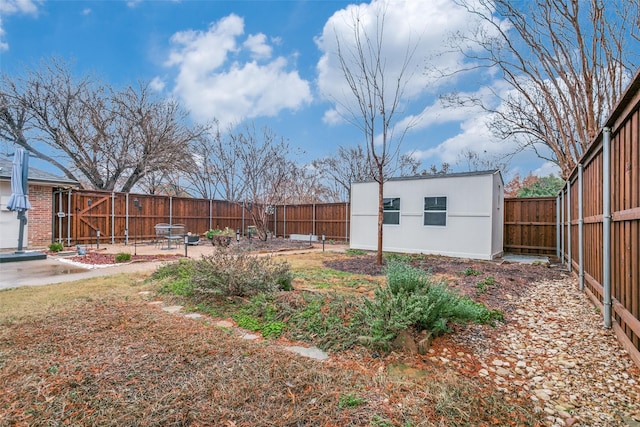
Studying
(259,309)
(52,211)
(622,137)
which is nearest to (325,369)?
(259,309)

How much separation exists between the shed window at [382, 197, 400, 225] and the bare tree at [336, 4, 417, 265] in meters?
3.45

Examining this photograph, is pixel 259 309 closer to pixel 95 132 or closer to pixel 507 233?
pixel 507 233

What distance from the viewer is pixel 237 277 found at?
4059 mm

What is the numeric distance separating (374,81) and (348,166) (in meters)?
13.8

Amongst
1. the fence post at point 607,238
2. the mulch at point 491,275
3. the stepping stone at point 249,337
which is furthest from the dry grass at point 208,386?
the mulch at point 491,275

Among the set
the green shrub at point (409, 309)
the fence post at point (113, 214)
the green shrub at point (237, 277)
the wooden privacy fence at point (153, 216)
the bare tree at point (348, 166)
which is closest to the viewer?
the green shrub at point (409, 309)

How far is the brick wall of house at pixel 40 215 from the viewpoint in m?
10.5

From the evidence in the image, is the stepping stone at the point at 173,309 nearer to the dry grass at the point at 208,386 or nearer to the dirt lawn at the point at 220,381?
the dirt lawn at the point at 220,381

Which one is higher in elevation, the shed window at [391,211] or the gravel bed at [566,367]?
the shed window at [391,211]

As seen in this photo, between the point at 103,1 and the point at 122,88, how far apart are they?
8.52m

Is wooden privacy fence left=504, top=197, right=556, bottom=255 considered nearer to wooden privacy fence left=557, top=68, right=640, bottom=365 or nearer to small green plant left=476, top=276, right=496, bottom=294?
small green plant left=476, top=276, right=496, bottom=294

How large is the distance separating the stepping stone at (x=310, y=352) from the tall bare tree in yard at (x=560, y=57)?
9.99 meters

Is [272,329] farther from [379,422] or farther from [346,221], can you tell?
[346,221]

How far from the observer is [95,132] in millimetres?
16219
